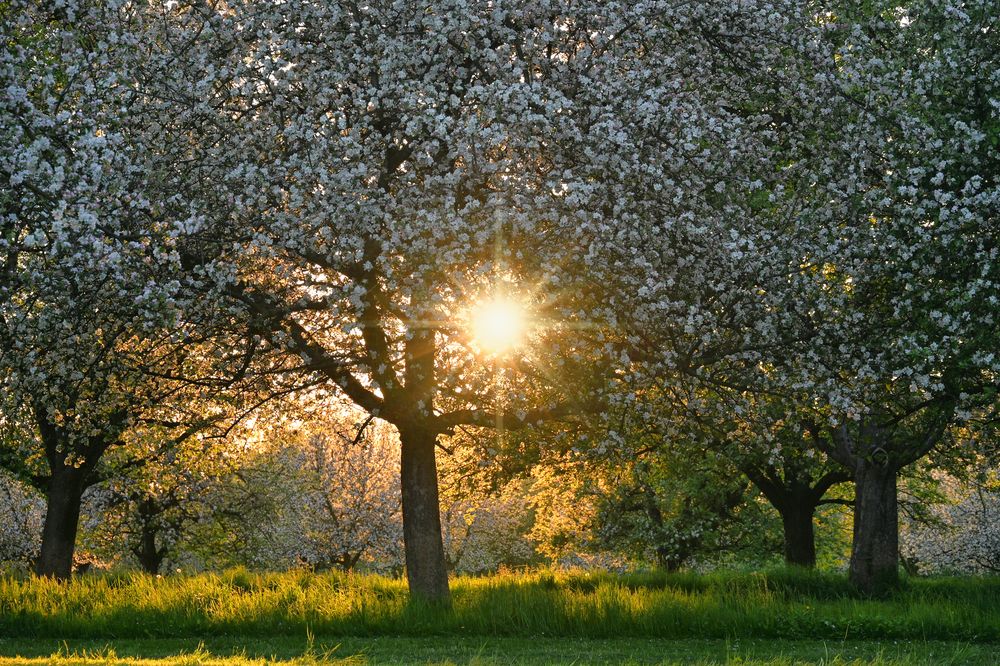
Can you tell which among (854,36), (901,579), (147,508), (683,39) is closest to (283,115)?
(683,39)

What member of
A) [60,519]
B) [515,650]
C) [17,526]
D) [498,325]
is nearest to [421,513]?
[515,650]

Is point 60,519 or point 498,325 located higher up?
point 498,325

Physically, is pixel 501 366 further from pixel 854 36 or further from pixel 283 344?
pixel 854 36

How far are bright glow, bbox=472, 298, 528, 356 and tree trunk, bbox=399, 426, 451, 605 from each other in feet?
12.9

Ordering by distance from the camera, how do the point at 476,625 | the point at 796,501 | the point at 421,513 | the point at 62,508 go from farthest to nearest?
the point at 796,501 → the point at 62,508 → the point at 421,513 → the point at 476,625

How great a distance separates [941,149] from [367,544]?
131 ft

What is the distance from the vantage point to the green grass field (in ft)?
56.0

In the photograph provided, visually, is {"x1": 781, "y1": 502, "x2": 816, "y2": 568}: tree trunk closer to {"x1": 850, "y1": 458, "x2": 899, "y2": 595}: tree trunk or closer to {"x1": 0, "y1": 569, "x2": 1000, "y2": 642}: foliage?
{"x1": 850, "y1": 458, "x2": 899, "y2": 595}: tree trunk

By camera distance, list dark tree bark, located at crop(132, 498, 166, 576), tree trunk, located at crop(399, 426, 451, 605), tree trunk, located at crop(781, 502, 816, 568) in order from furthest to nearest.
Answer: dark tree bark, located at crop(132, 498, 166, 576)
tree trunk, located at crop(781, 502, 816, 568)
tree trunk, located at crop(399, 426, 451, 605)

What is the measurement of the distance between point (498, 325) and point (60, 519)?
18.9 metres

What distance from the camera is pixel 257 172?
15.5 meters

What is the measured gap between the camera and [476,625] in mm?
18844

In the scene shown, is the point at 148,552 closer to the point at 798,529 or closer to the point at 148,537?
the point at 148,537

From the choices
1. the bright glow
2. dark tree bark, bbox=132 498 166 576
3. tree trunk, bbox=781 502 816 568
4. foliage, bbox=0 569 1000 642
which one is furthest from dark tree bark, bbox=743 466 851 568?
dark tree bark, bbox=132 498 166 576
